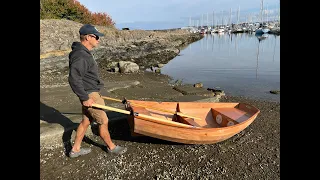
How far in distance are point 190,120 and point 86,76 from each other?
3164 millimetres

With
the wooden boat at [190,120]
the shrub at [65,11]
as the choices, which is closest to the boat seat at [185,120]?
the wooden boat at [190,120]

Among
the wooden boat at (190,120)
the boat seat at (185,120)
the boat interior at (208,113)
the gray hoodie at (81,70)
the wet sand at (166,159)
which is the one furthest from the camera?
the boat interior at (208,113)

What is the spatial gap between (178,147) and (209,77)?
45.9ft

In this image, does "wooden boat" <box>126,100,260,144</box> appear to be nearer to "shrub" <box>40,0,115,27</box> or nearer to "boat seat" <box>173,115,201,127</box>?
"boat seat" <box>173,115,201,127</box>

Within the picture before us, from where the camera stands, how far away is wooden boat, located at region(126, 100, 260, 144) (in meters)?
5.32

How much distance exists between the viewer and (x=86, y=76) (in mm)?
4816

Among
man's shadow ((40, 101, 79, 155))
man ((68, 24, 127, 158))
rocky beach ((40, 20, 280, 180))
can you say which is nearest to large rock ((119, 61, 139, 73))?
rocky beach ((40, 20, 280, 180))

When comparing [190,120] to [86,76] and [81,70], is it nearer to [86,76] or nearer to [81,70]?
[86,76]

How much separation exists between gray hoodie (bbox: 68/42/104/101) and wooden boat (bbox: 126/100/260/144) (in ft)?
3.67

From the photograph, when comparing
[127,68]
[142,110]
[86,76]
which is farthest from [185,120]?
[127,68]

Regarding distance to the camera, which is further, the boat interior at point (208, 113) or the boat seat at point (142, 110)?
the boat interior at point (208, 113)

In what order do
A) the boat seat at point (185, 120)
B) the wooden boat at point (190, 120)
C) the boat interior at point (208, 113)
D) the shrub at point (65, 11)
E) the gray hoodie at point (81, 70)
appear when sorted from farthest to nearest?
the shrub at point (65, 11) < the boat interior at point (208, 113) < the boat seat at point (185, 120) < the wooden boat at point (190, 120) < the gray hoodie at point (81, 70)

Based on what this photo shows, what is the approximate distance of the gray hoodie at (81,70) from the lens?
452cm

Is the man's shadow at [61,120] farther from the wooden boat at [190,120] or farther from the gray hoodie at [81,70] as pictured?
the gray hoodie at [81,70]
